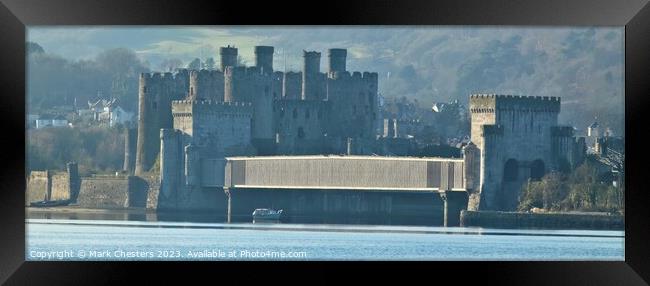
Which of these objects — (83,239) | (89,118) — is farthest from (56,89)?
(83,239)

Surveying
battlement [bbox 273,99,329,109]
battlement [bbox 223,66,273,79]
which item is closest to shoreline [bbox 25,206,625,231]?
battlement [bbox 223,66,273,79]

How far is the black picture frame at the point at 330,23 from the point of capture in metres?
8.20

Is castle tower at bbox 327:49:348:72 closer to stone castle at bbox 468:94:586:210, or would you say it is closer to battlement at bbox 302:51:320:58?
battlement at bbox 302:51:320:58

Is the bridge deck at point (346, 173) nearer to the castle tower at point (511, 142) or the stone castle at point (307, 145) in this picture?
the stone castle at point (307, 145)

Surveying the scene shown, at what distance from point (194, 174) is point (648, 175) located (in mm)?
49934

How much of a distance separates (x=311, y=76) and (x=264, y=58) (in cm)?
207

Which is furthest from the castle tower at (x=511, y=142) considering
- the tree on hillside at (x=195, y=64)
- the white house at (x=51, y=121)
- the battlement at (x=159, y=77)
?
the tree on hillside at (x=195, y=64)

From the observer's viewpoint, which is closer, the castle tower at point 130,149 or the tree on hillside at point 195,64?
the castle tower at point 130,149

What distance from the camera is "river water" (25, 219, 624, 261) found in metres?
30.4

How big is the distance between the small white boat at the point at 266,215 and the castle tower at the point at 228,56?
11268 millimetres

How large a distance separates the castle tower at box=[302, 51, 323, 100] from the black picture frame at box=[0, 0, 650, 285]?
57.8 metres

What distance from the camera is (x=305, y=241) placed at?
133 feet

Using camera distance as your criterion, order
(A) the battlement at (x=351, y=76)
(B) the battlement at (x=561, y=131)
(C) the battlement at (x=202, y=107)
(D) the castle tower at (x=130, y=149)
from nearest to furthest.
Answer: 1. (B) the battlement at (x=561, y=131)
2. (C) the battlement at (x=202, y=107)
3. (D) the castle tower at (x=130, y=149)
4. (A) the battlement at (x=351, y=76)

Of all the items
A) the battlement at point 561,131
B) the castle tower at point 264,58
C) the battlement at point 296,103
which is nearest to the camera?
the battlement at point 561,131
